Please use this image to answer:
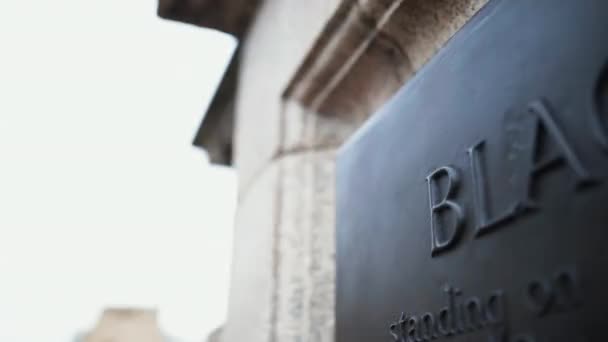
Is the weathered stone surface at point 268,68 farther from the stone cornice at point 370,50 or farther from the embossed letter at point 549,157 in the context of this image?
the embossed letter at point 549,157

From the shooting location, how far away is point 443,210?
664 mm

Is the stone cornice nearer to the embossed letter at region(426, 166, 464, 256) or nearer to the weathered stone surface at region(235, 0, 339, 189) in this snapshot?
the weathered stone surface at region(235, 0, 339, 189)

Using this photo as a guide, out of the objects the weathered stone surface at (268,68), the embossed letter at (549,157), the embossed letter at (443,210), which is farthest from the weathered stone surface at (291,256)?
the embossed letter at (549,157)

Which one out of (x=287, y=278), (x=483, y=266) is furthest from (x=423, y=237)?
(x=287, y=278)

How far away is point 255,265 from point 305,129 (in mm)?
324

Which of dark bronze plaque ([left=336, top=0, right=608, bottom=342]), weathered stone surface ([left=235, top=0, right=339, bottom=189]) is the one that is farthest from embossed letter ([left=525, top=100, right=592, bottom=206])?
weathered stone surface ([left=235, top=0, right=339, bottom=189])

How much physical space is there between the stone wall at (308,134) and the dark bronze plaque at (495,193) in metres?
0.32

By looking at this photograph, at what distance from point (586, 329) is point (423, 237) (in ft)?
0.84

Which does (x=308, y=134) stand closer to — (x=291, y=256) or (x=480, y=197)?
(x=291, y=256)

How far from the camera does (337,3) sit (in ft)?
3.85

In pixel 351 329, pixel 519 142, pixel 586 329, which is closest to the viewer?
pixel 586 329

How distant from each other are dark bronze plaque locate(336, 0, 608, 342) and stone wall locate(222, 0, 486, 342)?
315 mm

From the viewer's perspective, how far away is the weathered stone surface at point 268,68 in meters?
1.34

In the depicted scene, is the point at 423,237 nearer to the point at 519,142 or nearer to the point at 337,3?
the point at 519,142
